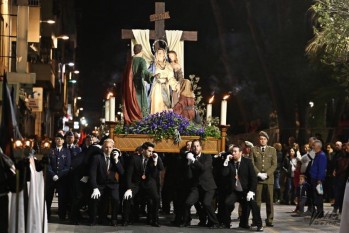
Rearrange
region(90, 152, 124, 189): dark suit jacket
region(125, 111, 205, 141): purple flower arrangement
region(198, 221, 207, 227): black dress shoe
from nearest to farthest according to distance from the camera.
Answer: region(90, 152, 124, 189): dark suit jacket → region(198, 221, 207, 227): black dress shoe → region(125, 111, 205, 141): purple flower arrangement

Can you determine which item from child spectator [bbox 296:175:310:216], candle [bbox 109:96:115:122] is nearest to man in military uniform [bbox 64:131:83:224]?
candle [bbox 109:96:115:122]

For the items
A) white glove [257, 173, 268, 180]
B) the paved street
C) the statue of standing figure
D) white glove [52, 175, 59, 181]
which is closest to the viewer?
the paved street

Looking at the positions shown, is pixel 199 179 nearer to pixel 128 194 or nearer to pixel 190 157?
pixel 190 157

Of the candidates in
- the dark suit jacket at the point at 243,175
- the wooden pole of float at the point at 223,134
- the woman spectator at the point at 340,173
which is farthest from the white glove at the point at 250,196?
the woman spectator at the point at 340,173

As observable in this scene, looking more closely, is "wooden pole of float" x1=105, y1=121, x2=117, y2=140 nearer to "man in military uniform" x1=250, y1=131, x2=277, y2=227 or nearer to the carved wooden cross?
the carved wooden cross

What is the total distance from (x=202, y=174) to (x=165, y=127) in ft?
8.25

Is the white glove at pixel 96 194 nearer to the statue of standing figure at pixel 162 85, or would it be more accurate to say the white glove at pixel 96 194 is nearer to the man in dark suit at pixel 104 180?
the man in dark suit at pixel 104 180

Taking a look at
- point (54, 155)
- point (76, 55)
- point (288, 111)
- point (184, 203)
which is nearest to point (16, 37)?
point (54, 155)

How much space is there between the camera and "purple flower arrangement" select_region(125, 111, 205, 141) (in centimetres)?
2047

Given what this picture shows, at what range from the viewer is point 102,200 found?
18.3 m

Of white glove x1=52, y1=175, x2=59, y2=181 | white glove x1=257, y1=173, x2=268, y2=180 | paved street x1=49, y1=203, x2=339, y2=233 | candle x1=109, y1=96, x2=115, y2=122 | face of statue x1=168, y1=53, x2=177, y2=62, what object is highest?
face of statue x1=168, y1=53, x2=177, y2=62

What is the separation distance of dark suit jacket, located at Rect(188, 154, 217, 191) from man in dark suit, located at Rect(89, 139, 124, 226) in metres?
1.49

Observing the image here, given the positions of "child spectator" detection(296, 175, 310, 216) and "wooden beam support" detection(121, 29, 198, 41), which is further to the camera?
"wooden beam support" detection(121, 29, 198, 41)

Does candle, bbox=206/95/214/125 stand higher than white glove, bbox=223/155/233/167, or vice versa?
candle, bbox=206/95/214/125
